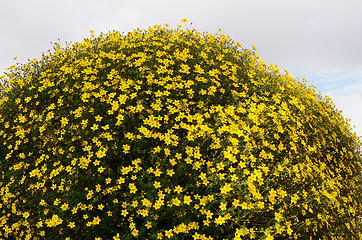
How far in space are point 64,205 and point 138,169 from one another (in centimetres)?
120

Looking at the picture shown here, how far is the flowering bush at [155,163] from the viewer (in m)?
3.78

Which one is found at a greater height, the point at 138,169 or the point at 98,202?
the point at 138,169

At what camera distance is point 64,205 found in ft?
12.8

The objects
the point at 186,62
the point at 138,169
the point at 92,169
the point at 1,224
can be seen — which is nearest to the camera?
the point at 138,169

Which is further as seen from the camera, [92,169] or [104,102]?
[104,102]

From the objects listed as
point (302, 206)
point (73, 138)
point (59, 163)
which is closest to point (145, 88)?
point (73, 138)

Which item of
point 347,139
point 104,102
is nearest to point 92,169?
point 104,102

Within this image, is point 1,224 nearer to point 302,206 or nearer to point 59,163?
point 59,163

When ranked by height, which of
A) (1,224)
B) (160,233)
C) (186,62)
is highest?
(186,62)

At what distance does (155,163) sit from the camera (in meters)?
3.88

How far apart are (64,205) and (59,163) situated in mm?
788

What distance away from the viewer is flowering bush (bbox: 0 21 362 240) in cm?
378

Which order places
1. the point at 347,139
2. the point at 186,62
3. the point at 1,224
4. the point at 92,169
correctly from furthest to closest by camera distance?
the point at 347,139 < the point at 186,62 < the point at 1,224 < the point at 92,169

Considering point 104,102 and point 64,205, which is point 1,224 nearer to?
→ point 64,205
